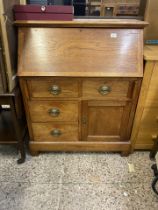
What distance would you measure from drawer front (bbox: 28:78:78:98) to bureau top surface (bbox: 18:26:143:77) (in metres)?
0.10

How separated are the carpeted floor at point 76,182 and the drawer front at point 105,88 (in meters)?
0.60

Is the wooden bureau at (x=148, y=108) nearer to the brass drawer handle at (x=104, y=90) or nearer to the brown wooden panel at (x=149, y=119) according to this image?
the brown wooden panel at (x=149, y=119)

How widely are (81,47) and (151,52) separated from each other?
19.3 inches

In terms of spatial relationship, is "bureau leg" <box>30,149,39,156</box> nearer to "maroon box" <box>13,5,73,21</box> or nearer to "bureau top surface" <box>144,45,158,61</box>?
"maroon box" <box>13,5,73,21</box>

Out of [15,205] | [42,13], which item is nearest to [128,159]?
[15,205]

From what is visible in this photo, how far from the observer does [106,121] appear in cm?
138

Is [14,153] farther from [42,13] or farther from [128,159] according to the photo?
[42,13]

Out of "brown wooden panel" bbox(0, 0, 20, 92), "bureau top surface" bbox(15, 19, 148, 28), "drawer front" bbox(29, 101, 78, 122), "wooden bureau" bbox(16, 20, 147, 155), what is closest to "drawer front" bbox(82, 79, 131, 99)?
"wooden bureau" bbox(16, 20, 147, 155)

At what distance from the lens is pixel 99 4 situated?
145 cm

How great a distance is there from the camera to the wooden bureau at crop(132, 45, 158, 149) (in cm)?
118

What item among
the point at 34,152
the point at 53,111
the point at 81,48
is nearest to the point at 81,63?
the point at 81,48

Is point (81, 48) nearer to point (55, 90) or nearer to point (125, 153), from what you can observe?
point (55, 90)

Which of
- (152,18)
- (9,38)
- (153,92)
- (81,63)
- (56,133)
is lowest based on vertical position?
(56,133)

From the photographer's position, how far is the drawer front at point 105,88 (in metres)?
1.19
